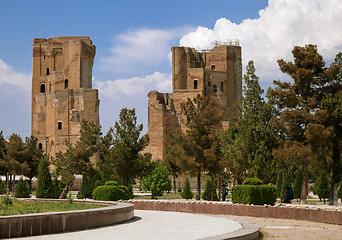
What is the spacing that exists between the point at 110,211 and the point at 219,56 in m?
64.9

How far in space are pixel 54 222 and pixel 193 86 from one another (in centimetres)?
6306

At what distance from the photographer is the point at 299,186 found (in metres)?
27.3

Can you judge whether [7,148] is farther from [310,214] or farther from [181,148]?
Answer: [310,214]

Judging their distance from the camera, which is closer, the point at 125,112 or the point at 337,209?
the point at 337,209

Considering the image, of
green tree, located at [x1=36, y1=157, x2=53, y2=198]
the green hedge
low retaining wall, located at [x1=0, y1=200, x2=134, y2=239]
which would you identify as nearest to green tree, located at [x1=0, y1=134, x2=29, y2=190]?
green tree, located at [x1=36, y1=157, x2=53, y2=198]

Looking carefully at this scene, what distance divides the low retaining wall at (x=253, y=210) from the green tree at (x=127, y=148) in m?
9.30

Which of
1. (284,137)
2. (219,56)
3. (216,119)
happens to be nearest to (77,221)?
(284,137)

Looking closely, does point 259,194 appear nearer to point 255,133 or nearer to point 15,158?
point 255,133

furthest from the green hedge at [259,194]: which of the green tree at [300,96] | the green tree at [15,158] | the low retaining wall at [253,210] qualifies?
the green tree at [15,158]

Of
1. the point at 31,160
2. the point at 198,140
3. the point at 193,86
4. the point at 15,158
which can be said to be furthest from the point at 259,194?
the point at 193,86

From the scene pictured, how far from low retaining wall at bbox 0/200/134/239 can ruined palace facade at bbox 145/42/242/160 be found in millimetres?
54051

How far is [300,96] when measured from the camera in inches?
821

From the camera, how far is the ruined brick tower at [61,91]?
60719mm

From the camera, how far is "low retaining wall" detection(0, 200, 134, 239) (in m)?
8.91
